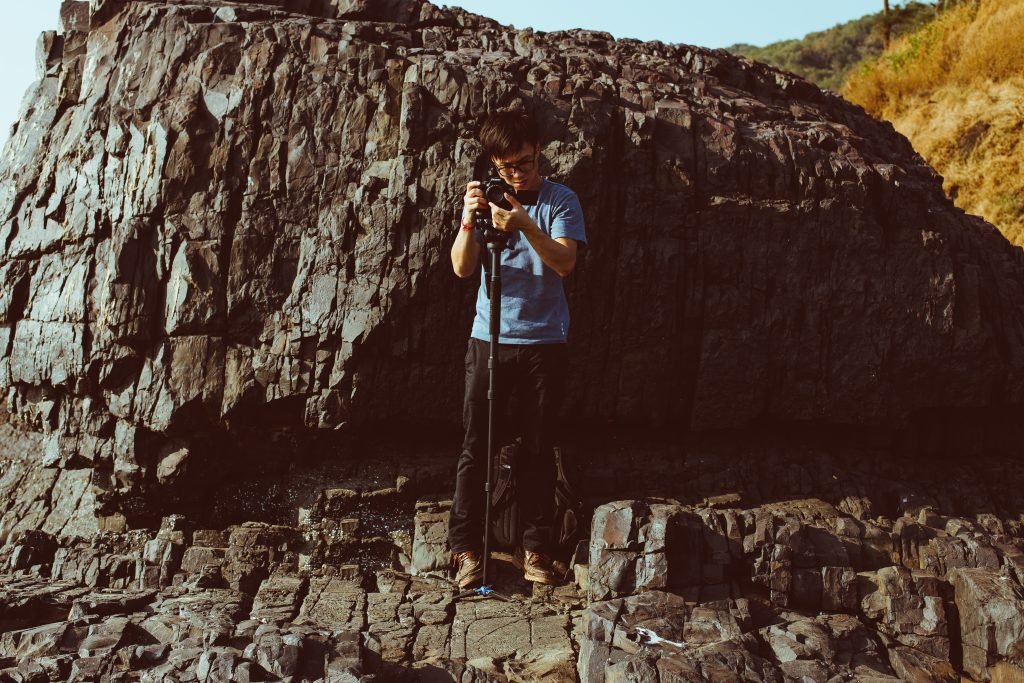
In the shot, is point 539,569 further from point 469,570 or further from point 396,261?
point 396,261

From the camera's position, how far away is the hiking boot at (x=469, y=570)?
5266 mm

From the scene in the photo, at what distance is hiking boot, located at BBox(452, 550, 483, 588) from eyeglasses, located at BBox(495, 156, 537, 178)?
2.43 m

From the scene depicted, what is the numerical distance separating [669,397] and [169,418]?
380 cm

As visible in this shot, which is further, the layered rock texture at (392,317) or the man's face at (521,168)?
the layered rock texture at (392,317)

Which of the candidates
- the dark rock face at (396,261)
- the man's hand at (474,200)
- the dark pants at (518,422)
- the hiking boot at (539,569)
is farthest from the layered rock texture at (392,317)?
the man's hand at (474,200)

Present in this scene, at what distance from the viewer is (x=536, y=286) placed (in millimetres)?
5238

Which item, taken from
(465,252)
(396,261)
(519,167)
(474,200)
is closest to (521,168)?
(519,167)

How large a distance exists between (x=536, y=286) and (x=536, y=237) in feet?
1.56

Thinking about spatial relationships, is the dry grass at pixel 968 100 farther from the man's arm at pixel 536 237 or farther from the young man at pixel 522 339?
the man's arm at pixel 536 237

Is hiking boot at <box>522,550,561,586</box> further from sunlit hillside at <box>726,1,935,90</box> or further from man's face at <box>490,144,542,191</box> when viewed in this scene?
sunlit hillside at <box>726,1,935,90</box>

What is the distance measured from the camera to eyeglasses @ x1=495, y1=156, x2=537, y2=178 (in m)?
5.15

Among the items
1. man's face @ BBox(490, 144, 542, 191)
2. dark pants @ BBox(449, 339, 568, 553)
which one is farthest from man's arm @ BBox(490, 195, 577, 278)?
dark pants @ BBox(449, 339, 568, 553)

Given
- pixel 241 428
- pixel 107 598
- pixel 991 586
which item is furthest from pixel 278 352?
pixel 991 586

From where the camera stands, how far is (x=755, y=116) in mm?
7004
